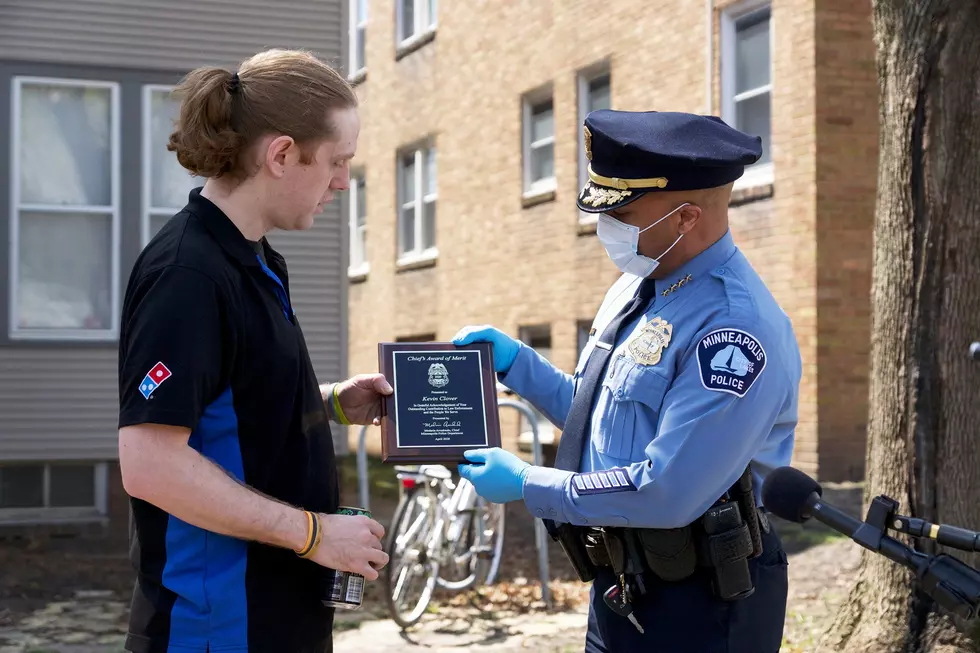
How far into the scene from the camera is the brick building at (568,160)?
11656 millimetres

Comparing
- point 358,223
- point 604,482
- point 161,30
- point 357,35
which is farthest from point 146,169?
point 357,35

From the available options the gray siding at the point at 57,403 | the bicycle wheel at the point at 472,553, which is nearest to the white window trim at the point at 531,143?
the gray siding at the point at 57,403

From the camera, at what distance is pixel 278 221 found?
2742 millimetres

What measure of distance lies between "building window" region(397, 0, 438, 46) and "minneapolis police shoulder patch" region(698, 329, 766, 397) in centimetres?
1749

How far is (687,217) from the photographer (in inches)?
124

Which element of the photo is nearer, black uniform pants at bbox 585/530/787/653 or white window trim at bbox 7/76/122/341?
black uniform pants at bbox 585/530/787/653

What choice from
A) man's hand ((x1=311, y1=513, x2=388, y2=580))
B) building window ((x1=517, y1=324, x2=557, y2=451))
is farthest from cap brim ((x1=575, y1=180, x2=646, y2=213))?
building window ((x1=517, y1=324, x2=557, y2=451))

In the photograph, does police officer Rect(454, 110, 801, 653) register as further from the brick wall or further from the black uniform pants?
the brick wall

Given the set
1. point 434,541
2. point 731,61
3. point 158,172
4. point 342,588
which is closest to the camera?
point 342,588

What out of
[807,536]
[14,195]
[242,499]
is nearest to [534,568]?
[807,536]

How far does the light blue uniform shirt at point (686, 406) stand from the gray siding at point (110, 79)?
7.93m

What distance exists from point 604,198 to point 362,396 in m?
0.86

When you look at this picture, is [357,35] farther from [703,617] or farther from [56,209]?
[703,617]

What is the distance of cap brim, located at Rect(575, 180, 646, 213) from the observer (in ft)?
10.4
